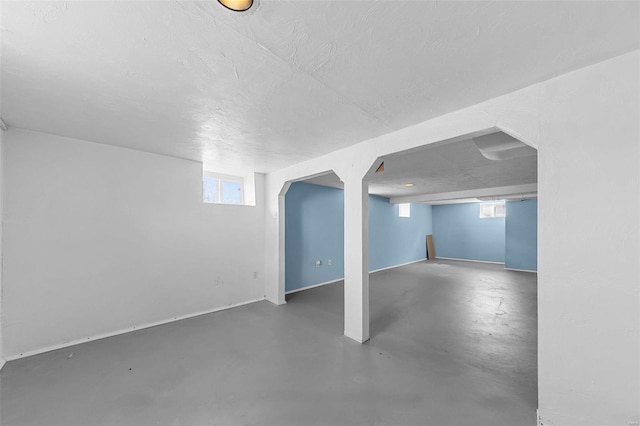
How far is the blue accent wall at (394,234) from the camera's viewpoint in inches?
267

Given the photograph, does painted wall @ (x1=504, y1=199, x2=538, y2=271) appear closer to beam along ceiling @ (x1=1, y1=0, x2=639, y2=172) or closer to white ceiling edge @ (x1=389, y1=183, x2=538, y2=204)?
white ceiling edge @ (x1=389, y1=183, x2=538, y2=204)

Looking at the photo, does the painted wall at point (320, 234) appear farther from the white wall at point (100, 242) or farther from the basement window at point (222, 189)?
the white wall at point (100, 242)

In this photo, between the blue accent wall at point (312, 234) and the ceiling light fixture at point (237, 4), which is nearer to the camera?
the ceiling light fixture at point (237, 4)

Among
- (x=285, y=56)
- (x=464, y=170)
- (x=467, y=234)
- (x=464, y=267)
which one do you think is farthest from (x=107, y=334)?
(x=467, y=234)

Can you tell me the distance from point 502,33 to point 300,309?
3648mm

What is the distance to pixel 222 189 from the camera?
13.3 ft

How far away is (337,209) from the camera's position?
5.62 m

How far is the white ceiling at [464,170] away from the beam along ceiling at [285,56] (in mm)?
929

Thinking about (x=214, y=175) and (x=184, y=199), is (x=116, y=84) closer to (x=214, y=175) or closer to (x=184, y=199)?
(x=184, y=199)

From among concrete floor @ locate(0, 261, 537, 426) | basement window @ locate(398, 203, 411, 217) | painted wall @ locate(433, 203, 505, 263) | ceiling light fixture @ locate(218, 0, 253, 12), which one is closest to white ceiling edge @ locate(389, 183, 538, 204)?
basement window @ locate(398, 203, 411, 217)

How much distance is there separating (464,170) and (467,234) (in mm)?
5770

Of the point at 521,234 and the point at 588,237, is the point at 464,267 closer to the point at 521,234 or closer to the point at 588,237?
the point at 521,234

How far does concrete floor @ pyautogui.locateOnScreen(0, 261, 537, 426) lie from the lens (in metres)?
1.62

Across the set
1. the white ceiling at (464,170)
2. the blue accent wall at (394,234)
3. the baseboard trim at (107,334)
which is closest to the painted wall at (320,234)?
the blue accent wall at (394,234)
